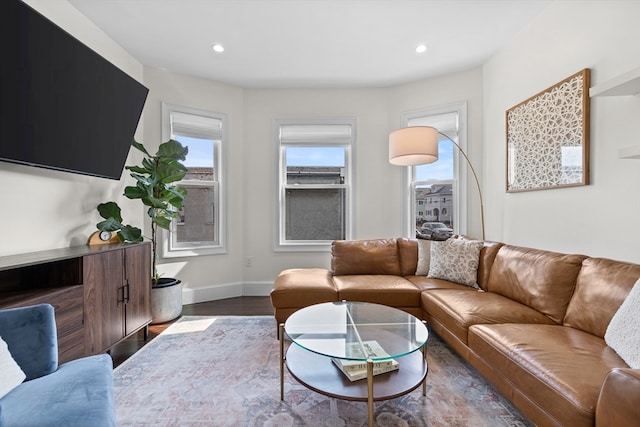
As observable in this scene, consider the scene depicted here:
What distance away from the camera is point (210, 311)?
3201mm

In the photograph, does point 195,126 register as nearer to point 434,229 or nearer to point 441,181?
point 441,181

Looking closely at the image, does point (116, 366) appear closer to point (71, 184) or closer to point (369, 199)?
point (71, 184)

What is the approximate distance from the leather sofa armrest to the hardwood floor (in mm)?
2669

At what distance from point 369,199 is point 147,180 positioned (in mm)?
2498

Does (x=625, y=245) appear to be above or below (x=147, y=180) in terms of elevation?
below

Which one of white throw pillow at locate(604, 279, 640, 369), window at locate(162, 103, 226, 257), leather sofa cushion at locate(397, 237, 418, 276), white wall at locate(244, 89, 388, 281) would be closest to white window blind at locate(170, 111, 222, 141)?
window at locate(162, 103, 226, 257)

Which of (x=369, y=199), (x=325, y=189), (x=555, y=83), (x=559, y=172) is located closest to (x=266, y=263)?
(x=325, y=189)

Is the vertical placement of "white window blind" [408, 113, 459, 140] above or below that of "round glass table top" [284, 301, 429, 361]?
above

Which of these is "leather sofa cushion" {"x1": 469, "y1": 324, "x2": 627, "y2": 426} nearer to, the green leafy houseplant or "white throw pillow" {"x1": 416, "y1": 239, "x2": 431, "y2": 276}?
"white throw pillow" {"x1": 416, "y1": 239, "x2": 431, "y2": 276}

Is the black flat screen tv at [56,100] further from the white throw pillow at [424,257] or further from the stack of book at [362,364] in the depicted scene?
the white throw pillow at [424,257]

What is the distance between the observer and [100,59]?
208 centimetres

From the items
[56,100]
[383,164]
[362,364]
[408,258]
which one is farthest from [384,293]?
[56,100]

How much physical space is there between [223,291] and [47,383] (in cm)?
255

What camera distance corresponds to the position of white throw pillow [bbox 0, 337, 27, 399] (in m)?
1.07
